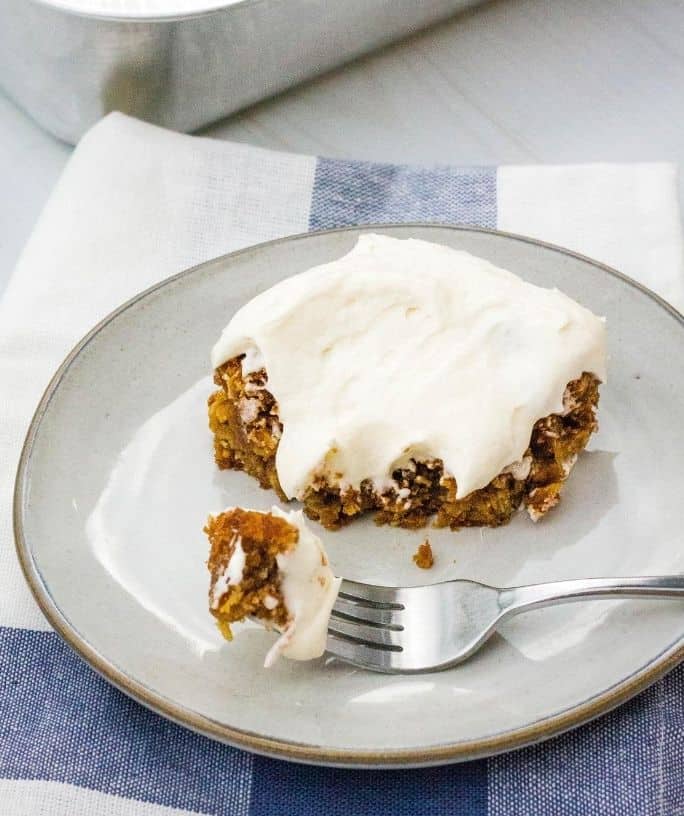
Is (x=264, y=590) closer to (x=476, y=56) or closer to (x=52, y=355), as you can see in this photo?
(x=52, y=355)

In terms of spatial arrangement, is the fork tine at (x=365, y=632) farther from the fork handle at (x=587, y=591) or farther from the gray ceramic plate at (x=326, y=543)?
the fork handle at (x=587, y=591)

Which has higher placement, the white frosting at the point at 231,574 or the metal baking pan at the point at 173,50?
the metal baking pan at the point at 173,50

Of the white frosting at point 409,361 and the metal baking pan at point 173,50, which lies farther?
the metal baking pan at point 173,50

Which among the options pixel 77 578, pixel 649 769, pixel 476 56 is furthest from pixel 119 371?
pixel 476 56

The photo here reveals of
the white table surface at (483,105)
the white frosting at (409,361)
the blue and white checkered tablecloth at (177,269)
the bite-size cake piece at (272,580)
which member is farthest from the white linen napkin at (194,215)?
the bite-size cake piece at (272,580)

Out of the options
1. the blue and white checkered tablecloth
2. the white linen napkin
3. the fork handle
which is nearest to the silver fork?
the fork handle

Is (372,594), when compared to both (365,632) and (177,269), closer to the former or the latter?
(365,632)

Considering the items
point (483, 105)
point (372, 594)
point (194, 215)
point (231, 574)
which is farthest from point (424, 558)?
point (483, 105)

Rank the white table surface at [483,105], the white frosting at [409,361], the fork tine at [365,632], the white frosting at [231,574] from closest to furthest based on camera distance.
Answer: the white frosting at [231,574] → the fork tine at [365,632] → the white frosting at [409,361] → the white table surface at [483,105]
